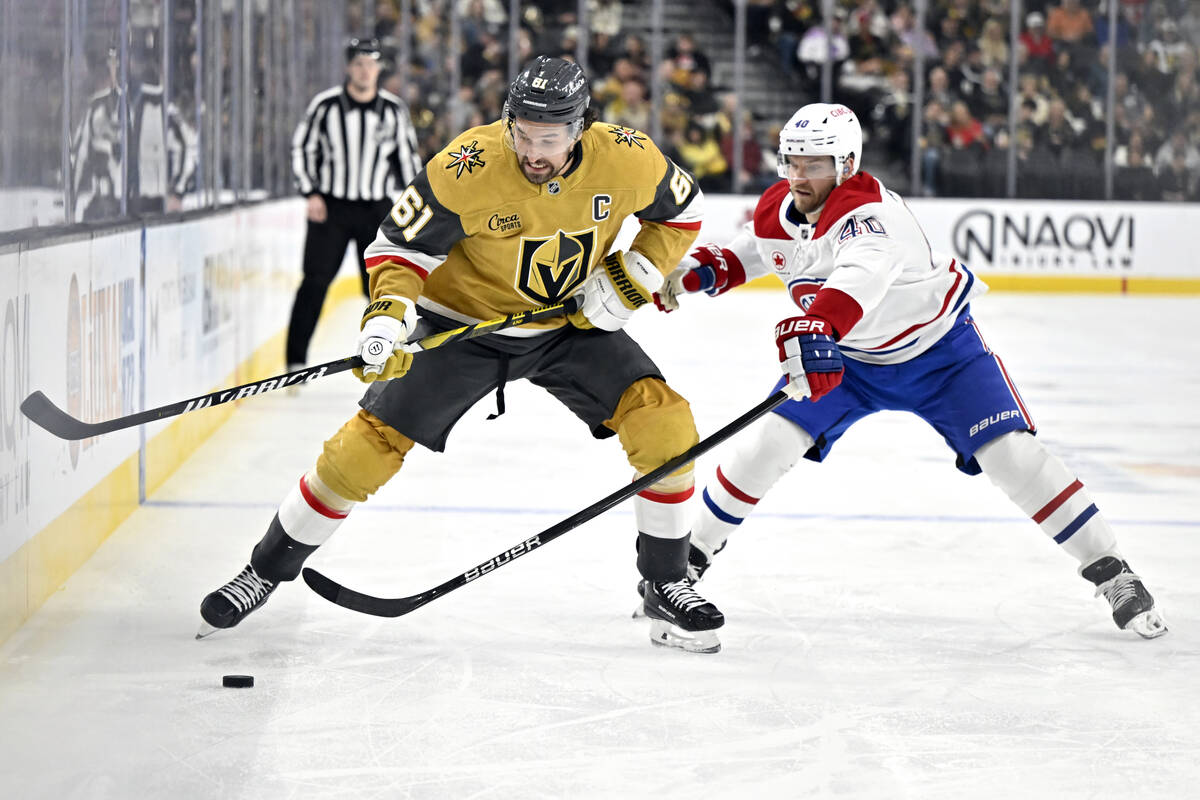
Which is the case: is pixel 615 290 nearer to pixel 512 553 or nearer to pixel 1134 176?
pixel 512 553

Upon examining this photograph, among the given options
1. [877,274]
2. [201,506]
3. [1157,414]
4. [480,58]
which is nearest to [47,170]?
[201,506]

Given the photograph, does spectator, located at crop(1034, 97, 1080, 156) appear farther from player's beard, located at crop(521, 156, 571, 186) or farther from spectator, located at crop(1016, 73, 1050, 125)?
player's beard, located at crop(521, 156, 571, 186)

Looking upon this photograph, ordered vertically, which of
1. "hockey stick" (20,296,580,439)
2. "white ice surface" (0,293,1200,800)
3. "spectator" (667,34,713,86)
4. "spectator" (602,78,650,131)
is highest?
"spectator" (667,34,713,86)

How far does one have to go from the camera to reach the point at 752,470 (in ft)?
9.98

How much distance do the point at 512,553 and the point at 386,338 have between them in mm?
478

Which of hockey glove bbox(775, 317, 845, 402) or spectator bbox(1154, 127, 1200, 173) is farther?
spectator bbox(1154, 127, 1200, 173)

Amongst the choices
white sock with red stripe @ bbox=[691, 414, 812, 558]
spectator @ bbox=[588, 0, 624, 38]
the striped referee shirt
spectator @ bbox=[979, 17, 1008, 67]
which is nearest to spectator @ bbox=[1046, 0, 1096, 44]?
spectator @ bbox=[979, 17, 1008, 67]

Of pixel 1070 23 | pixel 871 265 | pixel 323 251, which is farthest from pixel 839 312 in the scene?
pixel 1070 23

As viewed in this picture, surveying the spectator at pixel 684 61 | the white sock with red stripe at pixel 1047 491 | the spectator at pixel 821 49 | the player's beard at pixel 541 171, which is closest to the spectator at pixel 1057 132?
the spectator at pixel 821 49

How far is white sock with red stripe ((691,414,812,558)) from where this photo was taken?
3.03 metres

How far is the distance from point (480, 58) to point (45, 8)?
8.69 meters

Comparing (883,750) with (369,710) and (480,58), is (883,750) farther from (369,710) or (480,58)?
(480,58)

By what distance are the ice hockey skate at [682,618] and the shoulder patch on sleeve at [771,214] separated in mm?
693

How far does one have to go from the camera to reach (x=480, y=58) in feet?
37.9
